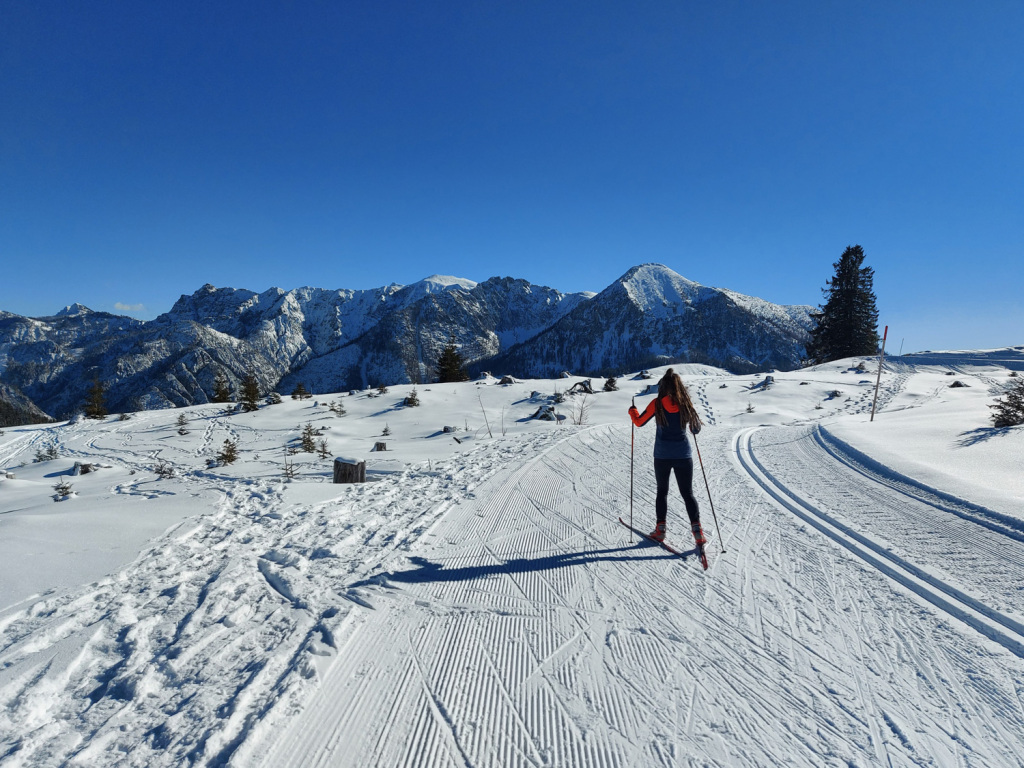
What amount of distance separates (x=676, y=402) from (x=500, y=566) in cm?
259

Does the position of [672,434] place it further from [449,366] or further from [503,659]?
[449,366]

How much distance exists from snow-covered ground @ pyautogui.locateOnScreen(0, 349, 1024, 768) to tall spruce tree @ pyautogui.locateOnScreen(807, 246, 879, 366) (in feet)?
123

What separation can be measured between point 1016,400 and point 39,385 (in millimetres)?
273254

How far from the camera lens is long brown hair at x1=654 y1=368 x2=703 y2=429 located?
4.90 m

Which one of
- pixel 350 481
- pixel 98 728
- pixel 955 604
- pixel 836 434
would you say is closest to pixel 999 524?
pixel 955 604

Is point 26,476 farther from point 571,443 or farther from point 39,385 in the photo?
point 39,385

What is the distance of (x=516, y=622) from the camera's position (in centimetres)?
346

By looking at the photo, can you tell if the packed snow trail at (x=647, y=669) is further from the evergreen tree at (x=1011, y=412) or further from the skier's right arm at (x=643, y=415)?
the evergreen tree at (x=1011, y=412)

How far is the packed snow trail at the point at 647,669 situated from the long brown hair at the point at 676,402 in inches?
56.1

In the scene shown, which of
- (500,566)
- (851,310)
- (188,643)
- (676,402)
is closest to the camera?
(188,643)

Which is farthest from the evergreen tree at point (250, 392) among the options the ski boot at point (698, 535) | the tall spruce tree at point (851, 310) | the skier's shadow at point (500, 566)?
the tall spruce tree at point (851, 310)

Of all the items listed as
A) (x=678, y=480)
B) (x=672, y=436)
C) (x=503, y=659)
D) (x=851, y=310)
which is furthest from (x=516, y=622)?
(x=851, y=310)

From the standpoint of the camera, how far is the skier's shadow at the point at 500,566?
4.18 m

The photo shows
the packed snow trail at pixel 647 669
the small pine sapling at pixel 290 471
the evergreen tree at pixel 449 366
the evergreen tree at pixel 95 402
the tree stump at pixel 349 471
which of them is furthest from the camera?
the evergreen tree at pixel 449 366
